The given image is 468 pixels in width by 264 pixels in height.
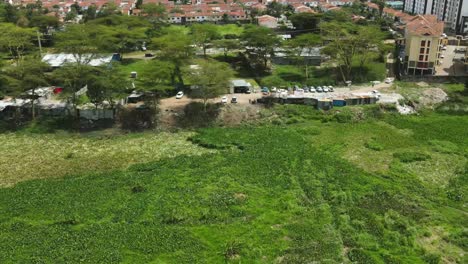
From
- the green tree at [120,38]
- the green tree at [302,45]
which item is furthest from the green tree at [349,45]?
the green tree at [120,38]

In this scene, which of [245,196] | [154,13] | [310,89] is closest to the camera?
[245,196]

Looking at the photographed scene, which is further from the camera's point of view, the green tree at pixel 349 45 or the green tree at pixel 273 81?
the green tree at pixel 349 45

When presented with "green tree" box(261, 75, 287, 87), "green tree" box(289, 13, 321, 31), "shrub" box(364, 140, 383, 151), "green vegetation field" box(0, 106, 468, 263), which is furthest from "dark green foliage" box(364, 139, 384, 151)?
"green tree" box(289, 13, 321, 31)

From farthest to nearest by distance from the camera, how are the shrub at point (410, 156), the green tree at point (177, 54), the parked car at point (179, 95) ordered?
1. the green tree at point (177, 54)
2. the parked car at point (179, 95)
3. the shrub at point (410, 156)

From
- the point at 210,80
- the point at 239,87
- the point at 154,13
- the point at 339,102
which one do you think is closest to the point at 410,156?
the point at 339,102

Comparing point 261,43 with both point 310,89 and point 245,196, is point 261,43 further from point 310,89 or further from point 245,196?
point 245,196

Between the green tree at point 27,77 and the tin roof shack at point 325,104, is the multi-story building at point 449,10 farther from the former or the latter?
the green tree at point 27,77

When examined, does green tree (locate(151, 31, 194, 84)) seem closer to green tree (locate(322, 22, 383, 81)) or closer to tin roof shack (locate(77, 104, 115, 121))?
tin roof shack (locate(77, 104, 115, 121))
